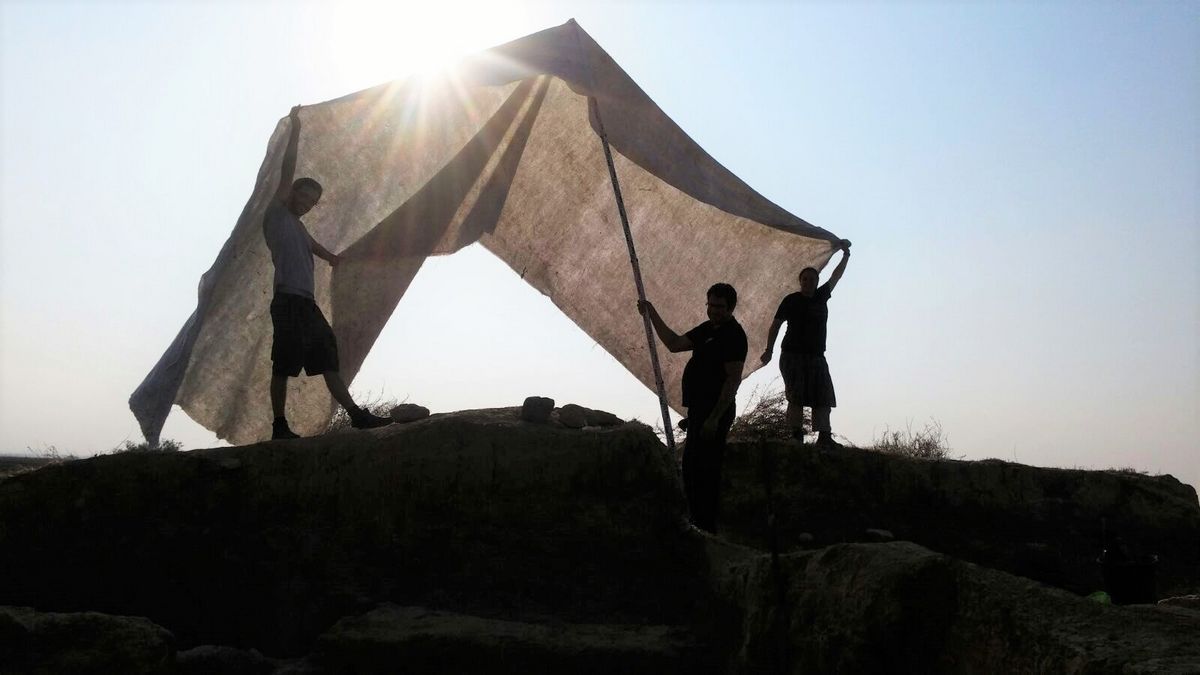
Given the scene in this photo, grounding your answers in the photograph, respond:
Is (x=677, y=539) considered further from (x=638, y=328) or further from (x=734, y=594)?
(x=638, y=328)

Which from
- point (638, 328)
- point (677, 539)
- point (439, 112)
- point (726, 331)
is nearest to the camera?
point (677, 539)

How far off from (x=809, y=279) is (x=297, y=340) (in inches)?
117

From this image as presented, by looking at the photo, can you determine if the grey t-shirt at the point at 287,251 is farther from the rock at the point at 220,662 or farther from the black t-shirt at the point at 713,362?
the black t-shirt at the point at 713,362

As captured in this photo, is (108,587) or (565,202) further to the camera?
(565,202)

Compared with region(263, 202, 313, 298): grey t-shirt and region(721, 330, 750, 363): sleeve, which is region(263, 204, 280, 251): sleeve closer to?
region(263, 202, 313, 298): grey t-shirt

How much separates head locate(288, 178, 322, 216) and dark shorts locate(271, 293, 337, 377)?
1.51ft

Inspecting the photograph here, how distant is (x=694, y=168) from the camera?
20.2 ft

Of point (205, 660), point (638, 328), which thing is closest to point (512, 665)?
point (205, 660)

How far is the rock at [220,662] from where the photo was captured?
4.03m

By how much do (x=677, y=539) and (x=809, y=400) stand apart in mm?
2271

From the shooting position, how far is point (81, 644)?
12.2ft

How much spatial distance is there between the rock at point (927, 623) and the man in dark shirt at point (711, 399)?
47.6 inches

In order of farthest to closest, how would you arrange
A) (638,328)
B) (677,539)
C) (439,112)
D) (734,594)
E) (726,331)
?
1. (638,328)
2. (439,112)
3. (726,331)
4. (677,539)
5. (734,594)

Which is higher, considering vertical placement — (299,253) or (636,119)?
(636,119)
